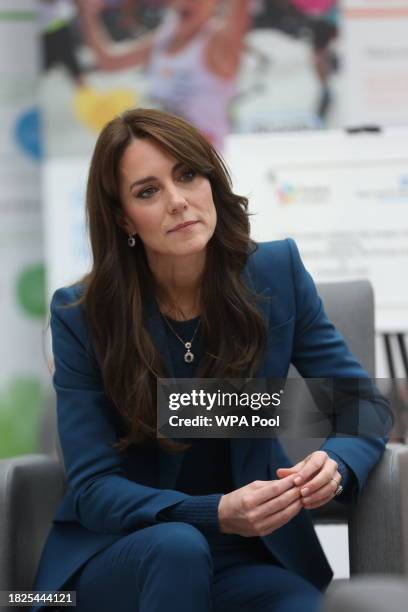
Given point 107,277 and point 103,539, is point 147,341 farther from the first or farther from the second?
point 103,539

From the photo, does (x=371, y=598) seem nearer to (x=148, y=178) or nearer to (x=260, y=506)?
(x=260, y=506)

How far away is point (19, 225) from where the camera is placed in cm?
431

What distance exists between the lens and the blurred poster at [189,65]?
13.4 feet

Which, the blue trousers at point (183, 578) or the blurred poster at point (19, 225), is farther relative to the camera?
the blurred poster at point (19, 225)

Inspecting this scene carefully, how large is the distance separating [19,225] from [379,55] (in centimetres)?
156

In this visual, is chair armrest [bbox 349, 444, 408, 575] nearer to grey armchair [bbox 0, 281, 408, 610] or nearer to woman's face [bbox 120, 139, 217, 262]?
grey armchair [bbox 0, 281, 408, 610]

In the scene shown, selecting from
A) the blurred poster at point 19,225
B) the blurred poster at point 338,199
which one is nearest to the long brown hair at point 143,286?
the blurred poster at point 338,199

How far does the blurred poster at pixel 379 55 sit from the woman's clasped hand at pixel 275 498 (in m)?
2.66

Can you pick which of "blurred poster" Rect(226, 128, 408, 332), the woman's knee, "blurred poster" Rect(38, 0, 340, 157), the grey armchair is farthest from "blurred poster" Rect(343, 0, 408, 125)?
the woman's knee

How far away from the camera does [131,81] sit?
412 centimetres

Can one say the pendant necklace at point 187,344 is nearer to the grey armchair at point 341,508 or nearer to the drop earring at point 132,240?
the drop earring at point 132,240

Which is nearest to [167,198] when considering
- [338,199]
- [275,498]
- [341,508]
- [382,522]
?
[275,498]

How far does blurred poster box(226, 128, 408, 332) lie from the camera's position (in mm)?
3271

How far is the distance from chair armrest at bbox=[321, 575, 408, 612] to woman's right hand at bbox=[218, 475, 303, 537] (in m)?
0.78
